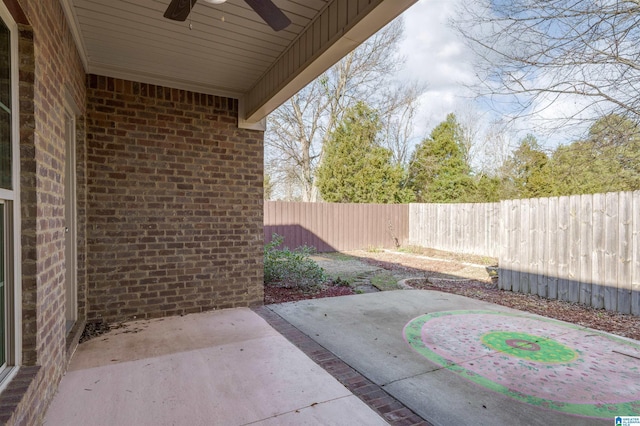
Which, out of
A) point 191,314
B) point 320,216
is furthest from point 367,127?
point 191,314

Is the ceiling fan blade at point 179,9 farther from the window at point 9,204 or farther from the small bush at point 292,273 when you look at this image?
the small bush at point 292,273

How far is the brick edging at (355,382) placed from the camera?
219cm

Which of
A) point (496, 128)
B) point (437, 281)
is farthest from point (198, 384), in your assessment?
point (496, 128)

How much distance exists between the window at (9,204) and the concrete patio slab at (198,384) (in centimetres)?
66

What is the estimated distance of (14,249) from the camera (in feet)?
6.21

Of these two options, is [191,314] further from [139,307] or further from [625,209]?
[625,209]

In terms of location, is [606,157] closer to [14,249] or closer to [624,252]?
[624,252]

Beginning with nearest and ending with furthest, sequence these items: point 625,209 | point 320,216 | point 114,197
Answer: point 114,197, point 625,209, point 320,216

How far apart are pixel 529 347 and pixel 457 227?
27.0 ft

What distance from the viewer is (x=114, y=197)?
3.90m

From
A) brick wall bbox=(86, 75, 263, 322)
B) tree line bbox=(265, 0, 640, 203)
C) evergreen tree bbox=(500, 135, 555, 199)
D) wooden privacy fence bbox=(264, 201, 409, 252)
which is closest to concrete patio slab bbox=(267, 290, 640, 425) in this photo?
brick wall bbox=(86, 75, 263, 322)

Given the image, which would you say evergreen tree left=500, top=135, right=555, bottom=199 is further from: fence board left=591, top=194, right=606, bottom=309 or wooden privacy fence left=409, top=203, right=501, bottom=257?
fence board left=591, top=194, right=606, bottom=309

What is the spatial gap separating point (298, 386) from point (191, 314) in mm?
2231

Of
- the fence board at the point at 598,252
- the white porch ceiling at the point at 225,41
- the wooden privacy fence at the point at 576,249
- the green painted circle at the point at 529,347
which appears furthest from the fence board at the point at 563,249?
the white porch ceiling at the point at 225,41
